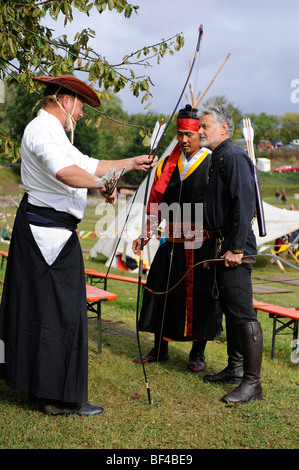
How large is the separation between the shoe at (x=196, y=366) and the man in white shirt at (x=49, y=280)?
1.17 meters

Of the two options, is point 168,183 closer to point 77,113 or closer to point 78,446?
point 77,113

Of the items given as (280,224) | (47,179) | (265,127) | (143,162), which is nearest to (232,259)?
(143,162)

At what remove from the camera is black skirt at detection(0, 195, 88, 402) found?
3002mm

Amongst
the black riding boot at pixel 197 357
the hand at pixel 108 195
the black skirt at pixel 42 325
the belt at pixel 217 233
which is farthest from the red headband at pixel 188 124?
the black riding boot at pixel 197 357

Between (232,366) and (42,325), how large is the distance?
5.15 feet

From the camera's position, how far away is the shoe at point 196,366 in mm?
4102

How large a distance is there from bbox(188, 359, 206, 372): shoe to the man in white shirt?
1.17m

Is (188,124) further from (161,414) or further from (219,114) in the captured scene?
(161,414)

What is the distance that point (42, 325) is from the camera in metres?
3.01

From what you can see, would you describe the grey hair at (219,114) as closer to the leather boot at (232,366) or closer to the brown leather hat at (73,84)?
the brown leather hat at (73,84)

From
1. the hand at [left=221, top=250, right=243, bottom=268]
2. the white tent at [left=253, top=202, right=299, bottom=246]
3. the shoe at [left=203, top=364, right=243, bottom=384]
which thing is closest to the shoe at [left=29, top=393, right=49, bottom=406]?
the shoe at [left=203, top=364, right=243, bottom=384]

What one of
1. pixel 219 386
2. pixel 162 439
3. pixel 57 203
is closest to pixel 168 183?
pixel 57 203

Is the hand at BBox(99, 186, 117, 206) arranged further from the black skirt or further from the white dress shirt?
the black skirt
